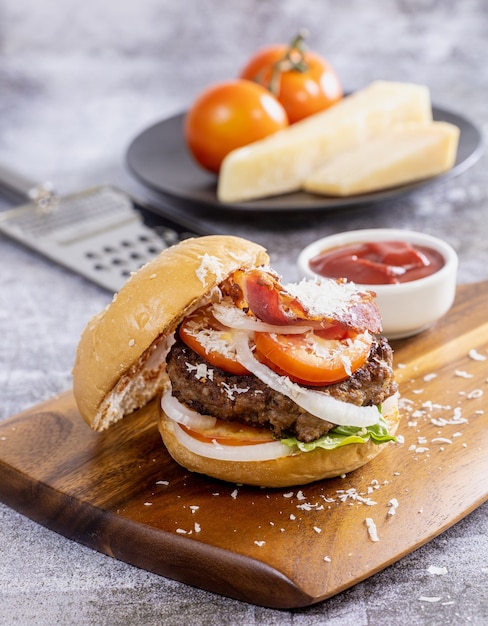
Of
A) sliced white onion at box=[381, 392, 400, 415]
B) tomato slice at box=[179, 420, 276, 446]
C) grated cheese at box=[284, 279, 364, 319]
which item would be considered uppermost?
grated cheese at box=[284, 279, 364, 319]

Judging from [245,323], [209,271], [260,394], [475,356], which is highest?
[209,271]

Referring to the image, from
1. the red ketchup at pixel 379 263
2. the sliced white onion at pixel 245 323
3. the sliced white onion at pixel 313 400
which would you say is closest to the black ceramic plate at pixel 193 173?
the red ketchup at pixel 379 263

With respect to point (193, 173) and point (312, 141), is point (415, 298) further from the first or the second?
point (193, 173)

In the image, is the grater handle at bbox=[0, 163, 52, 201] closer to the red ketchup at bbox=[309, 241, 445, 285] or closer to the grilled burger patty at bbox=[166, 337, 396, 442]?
the red ketchup at bbox=[309, 241, 445, 285]

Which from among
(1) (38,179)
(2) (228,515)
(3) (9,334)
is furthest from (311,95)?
(2) (228,515)

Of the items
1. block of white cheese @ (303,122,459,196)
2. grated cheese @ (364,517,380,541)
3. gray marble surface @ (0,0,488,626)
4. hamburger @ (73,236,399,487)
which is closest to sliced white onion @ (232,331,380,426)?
hamburger @ (73,236,399,487)

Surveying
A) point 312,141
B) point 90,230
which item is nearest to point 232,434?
point 90,230
